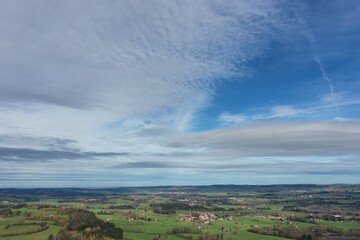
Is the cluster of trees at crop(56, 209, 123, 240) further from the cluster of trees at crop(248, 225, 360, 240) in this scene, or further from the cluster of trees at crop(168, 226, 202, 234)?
the cluster of trees at crop(248, 225, 360, 240)

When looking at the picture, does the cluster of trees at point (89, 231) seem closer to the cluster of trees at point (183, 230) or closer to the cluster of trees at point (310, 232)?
the cluster of trees at point (183, 230)

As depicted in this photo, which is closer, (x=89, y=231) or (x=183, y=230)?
(x=89, y=231)

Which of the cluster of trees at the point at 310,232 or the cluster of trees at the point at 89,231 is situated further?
the cluster of trees at the point at 310,232

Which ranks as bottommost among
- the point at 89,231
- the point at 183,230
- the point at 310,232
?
the point at 310,232

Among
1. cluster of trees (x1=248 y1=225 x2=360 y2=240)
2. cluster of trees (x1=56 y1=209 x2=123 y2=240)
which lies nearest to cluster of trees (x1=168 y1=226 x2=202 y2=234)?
cluster of trees (x1=248 y1=225 x2=360 y2=240)

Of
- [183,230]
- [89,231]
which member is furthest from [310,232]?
[89,231]

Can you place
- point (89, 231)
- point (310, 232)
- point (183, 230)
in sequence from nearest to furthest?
point (89, 231) → point (310, 232) → point (183, 230)

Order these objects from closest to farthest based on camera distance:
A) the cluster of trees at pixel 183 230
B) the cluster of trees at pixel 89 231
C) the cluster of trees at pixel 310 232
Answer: the cluster of trees at pixel 89 231, the cluster of trees at pixel 310 232, the cluster of trees at pixel 183 230

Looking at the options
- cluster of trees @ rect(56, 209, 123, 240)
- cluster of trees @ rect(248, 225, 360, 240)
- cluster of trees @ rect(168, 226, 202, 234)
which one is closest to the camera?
cluster of trees @ rect(56, 209, 123, 240)

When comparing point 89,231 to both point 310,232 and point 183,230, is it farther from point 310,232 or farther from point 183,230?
point 310,232

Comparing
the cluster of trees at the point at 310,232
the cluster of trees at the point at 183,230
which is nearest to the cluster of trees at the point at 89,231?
the cluster of trees at the point at 183,230

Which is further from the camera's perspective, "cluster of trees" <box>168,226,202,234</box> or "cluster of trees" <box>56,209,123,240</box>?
"cluster of trees" <box>168,226,202,234</box>

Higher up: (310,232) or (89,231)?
(89,231)
